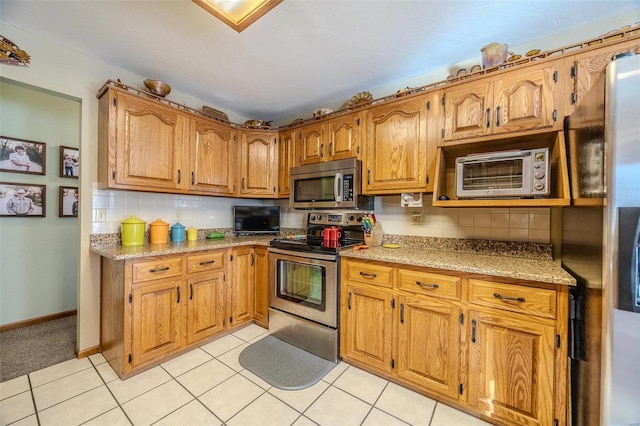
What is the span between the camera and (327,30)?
5.78ft

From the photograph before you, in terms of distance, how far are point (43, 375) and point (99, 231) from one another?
42.2 inches

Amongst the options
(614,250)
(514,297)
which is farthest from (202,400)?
(614,250)

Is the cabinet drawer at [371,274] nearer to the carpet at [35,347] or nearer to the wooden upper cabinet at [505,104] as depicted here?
the wooden upper cabinet at [505,104]

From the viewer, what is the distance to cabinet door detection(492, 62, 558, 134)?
5.07 feet

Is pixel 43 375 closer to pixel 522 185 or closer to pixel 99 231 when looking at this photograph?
pixel 99 231

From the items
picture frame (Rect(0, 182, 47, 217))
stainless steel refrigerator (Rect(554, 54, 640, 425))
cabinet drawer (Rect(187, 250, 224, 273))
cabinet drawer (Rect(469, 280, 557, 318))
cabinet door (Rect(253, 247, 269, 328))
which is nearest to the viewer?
stainless steel refrigerator (Rect(554, 54, 640, 425))

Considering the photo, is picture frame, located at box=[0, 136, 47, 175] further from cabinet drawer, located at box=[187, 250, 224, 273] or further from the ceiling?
cabinet drawer, located at box=[187, 250, 224, 273]

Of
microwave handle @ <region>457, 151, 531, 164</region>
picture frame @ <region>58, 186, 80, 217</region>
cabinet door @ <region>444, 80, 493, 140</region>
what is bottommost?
picture frame @ <region>58, 186, 80, 217</region>

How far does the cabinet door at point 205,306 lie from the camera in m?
2.15

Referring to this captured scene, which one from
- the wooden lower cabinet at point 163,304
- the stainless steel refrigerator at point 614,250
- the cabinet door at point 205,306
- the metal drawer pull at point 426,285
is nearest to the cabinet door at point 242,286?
the wooden lower cabinet at point 163,304

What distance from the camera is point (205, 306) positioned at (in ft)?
7.39

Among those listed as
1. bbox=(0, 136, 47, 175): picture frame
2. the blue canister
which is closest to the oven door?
the blue canister

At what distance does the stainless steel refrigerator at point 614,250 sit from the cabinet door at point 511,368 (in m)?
0.17

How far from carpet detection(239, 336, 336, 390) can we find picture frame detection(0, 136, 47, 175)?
9.43ft
